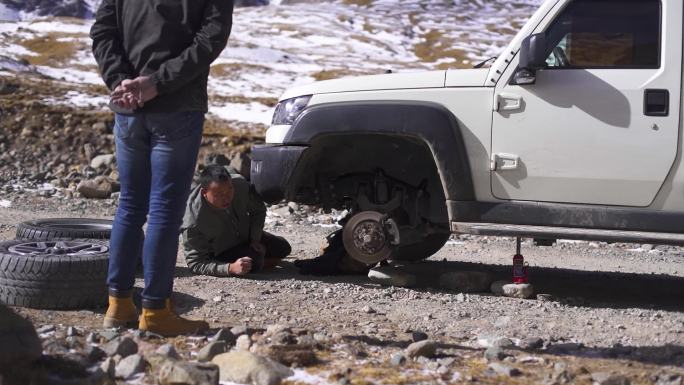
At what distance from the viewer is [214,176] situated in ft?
22.1

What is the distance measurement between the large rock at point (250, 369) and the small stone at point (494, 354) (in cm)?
102

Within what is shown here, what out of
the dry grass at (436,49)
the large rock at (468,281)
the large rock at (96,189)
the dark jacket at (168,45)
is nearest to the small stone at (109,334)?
the dark jacket at (168,45)

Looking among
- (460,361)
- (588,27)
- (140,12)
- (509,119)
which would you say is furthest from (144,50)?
(588,27)

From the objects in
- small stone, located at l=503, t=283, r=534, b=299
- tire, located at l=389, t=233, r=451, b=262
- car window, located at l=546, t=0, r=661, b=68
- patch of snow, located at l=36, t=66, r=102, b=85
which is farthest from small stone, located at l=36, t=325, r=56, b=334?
patch of snow, located at l=36, t=66, r=102, b=85

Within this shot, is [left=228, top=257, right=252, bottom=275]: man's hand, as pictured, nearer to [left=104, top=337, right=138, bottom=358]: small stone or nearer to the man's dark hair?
the man's dark hair

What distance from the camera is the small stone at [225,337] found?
4.62m

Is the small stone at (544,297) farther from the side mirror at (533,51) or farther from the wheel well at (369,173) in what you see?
the side mirror at (533,51)

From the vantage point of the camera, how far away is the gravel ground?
4348 mm

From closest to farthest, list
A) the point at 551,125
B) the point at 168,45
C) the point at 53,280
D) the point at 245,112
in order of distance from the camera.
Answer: the point at 168,45
the point at 53,280
the point at 551,125
the point at 245,112

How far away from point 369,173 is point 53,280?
2.37m

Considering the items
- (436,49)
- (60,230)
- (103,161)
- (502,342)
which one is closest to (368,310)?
(502,342)

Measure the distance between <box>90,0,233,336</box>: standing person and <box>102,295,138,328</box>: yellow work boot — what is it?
9cm

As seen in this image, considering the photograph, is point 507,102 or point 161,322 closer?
point 161,322

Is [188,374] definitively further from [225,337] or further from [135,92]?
[135,92]
